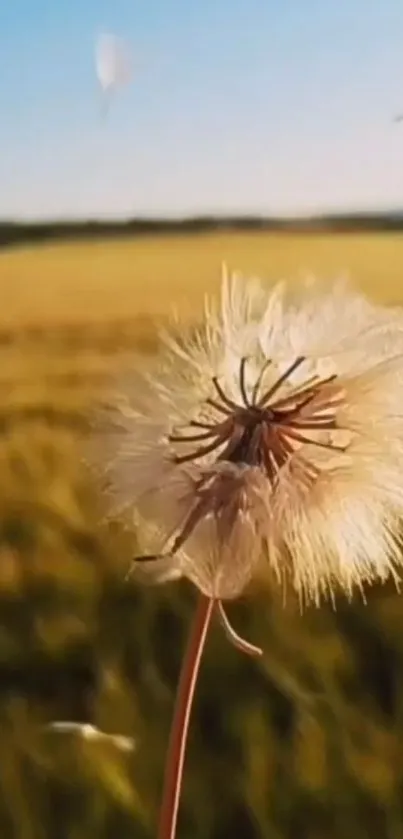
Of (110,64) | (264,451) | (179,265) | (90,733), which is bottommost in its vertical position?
(90,733)

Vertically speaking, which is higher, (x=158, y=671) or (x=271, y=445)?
(x=271, y=445)

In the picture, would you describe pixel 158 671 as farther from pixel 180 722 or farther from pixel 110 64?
pixel 110 64

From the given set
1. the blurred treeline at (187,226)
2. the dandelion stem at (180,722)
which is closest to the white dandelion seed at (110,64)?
the blurred treeline at (187,226)

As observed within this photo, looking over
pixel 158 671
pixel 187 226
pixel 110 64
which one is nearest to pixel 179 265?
pixel 187 226

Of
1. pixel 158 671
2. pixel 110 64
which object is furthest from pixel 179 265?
pixel 158 671

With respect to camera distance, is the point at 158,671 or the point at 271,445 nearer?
the point at 271,445

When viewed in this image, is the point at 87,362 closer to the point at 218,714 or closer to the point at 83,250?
the point at 83,250

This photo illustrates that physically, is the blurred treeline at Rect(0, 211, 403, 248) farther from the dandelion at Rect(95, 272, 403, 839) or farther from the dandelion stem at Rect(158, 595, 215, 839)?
the dandelion stem at Rect(158, 595, 215, 839)

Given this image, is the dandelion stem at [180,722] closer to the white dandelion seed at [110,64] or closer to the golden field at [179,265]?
the golden field at [179,265]
